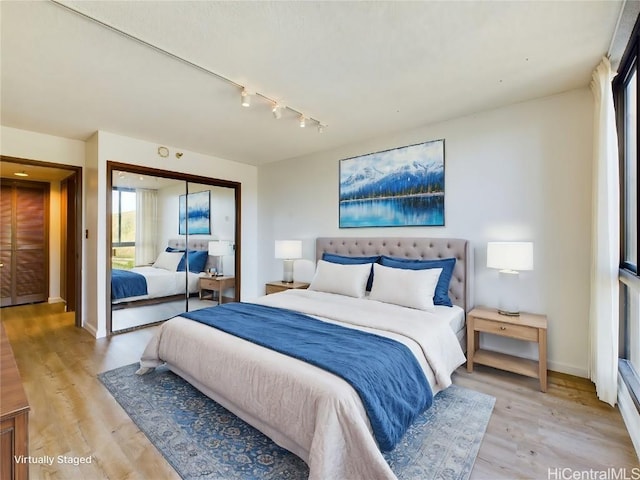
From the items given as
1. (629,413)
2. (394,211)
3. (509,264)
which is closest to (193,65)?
(394,211)

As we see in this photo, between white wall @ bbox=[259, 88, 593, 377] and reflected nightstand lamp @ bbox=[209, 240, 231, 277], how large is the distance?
118 inches

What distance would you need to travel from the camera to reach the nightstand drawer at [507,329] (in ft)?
8.12

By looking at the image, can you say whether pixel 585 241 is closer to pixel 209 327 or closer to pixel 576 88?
pixel 576 88

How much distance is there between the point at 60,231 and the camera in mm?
5684

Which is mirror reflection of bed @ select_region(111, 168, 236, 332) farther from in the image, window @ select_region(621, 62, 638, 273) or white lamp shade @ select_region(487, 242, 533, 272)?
window @ select_region(621, 62, 638, 273)

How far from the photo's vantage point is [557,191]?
2713mm

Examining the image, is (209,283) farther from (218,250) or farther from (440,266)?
(440,266)

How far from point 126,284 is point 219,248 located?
55.9 inches

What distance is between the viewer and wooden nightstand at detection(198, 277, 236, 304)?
15.7ft

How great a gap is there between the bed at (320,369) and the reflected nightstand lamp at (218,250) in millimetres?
2033

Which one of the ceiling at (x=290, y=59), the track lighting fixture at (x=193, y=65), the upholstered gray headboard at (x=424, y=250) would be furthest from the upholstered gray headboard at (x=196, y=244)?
the track lighting fixture at (x=193, y=65)

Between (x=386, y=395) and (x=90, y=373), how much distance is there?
2.73m

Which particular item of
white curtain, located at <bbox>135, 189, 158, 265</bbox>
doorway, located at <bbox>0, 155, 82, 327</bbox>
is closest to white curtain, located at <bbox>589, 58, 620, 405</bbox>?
white curtain, located at <bbox>135, 189, 158, 265</bbox>

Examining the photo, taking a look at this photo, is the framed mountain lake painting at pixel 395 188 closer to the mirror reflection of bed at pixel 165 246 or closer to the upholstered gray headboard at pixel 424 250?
the upholstered gray headboard at pixel 424 250
